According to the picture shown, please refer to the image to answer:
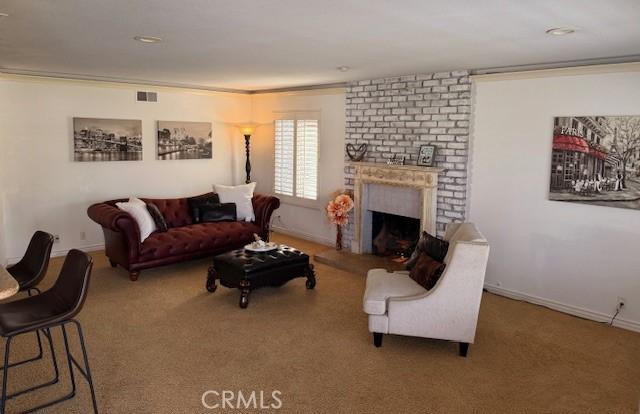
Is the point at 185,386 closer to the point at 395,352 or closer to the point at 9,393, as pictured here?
the point at 9,393

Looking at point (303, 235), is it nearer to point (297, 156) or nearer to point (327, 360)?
point (297, 156)

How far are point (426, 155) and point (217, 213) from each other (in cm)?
292

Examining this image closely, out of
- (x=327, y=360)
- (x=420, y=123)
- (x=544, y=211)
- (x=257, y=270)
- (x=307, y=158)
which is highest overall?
(x=420, y=123)

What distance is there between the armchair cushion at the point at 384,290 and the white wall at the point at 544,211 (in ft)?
5.04

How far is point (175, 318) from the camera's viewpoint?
14.9 feet

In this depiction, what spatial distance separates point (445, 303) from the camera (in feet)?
12.3

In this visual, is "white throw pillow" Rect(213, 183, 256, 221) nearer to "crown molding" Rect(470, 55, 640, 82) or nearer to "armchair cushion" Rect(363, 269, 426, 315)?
"armchair cushion" Rect(363, 269, 426, 315)

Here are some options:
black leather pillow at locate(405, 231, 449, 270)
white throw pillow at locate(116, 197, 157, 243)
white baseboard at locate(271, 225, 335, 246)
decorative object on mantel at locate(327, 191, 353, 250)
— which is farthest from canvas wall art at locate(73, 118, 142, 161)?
black leather pillow at locate(405, 231, 449, 270)

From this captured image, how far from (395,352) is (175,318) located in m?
2.04

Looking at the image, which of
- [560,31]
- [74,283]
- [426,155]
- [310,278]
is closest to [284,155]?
[426,155]

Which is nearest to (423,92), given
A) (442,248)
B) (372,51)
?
(372,51)

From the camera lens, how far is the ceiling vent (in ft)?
22.9

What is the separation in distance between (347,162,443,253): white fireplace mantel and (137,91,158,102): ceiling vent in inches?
118

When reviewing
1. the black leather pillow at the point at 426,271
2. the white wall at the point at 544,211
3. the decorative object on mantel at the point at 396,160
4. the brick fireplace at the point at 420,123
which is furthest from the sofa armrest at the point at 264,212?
the black leather pillow at the point at 426,271
